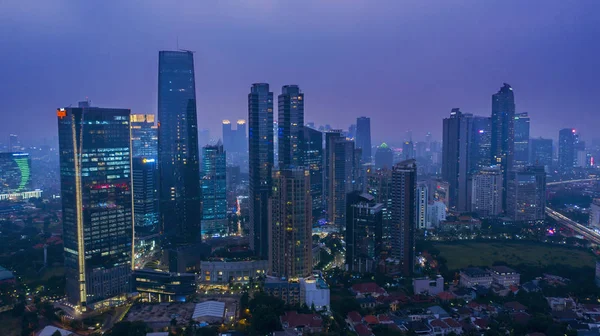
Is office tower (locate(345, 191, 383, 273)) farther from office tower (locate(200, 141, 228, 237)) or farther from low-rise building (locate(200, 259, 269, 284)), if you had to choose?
office tower (locate(200, 141, 228, 237))

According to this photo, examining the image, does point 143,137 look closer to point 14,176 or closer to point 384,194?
A: point 384,194

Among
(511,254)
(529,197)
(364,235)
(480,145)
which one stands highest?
(480,145)

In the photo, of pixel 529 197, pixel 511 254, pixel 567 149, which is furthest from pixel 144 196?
pixel 567 149

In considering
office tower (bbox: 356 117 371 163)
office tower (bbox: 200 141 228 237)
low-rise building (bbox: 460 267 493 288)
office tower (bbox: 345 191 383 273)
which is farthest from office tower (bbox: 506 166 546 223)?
office tower (bbox: 356 117 371 163)

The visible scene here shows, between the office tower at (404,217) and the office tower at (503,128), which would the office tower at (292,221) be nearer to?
the office tower at (404,217)

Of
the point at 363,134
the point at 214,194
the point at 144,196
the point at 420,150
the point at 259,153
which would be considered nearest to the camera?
the point at 259,153

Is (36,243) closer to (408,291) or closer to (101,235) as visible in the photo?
(101,235)

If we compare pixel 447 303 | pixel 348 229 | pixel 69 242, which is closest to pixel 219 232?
pixel 348 229
